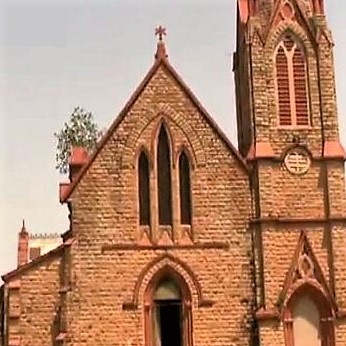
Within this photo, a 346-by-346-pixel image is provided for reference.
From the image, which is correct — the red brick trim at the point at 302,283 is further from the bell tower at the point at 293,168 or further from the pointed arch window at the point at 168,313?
the pointed arch window at the point at 168,313

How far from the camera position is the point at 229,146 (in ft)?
96.8

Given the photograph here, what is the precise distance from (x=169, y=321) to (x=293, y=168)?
22.0 feet

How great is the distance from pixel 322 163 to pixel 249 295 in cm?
518

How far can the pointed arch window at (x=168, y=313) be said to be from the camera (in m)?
28.0

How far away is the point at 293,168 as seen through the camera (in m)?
29.2

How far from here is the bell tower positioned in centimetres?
2802

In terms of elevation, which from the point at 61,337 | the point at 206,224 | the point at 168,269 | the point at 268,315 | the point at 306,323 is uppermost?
the point at 206,224

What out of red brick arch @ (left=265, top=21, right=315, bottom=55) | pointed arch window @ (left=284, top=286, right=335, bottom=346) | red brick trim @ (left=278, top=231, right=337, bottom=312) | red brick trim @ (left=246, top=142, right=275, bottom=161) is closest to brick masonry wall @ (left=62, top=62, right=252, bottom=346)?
red brick trim @ (left=246, top=142, right=275, bottom=161)

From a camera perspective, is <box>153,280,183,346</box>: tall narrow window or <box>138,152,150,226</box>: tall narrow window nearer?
<box>153,280,183,346</box>: tall narrow window

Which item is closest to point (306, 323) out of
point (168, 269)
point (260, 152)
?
point (168, 269)

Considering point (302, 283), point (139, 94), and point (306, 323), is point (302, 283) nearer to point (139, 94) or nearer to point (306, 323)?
point (306, 323)

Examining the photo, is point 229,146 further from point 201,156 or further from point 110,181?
point 110,181

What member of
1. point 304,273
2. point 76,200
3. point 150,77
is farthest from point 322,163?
point 76,200

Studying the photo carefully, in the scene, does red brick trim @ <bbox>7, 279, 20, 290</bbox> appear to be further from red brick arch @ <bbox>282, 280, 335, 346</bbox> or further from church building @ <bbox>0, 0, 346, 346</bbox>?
red brick arch @ <bbox>282, 280, 335, 346</bbox>
